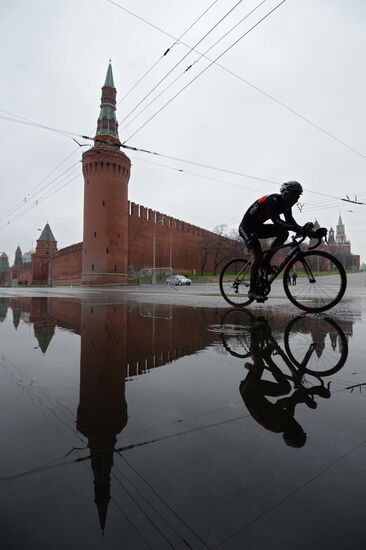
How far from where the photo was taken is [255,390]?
1663 millimetres

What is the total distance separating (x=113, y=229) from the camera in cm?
4425

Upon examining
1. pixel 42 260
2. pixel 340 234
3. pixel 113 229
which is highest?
pixel 340 234

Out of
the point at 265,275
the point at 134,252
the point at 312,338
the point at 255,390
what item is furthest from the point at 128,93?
the point at 134,252

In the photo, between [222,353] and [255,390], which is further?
[222,353]

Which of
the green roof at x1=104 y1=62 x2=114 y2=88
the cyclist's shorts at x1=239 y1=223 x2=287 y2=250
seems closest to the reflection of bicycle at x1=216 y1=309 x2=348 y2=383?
the cyclist's shorts at x1=239 y1=223 x2=287 y2=250

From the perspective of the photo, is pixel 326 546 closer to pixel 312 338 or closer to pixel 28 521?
pixel 28 521

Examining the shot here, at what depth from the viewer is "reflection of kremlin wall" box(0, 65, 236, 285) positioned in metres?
43.8

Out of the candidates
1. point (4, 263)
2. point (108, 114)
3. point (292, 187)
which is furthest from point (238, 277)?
point (4, 263)

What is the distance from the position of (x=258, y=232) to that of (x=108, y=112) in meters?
48.6

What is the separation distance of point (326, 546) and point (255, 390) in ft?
3.18

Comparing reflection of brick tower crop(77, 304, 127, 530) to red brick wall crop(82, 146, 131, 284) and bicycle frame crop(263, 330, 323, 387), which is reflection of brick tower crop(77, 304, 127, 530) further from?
red brick wall crop(82, 146, 131, 284)

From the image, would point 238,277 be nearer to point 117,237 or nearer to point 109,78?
point 117,237

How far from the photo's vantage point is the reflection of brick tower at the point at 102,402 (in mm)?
983

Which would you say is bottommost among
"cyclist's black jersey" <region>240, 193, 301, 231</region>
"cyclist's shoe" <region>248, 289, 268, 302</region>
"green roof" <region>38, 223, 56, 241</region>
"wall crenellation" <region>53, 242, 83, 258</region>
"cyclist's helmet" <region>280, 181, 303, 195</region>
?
"cyclist's shoe" <region>248, 289, 268, 302</region>
